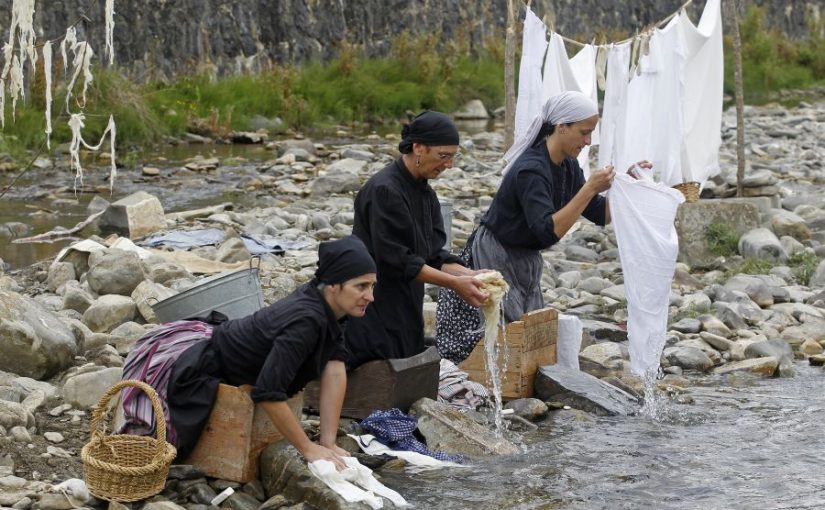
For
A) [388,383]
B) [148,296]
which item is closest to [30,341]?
[148,296]

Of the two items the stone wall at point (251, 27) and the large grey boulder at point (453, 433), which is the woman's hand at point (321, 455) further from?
the stone wall at point (251, 27)

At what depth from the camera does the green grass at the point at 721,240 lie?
999 cm

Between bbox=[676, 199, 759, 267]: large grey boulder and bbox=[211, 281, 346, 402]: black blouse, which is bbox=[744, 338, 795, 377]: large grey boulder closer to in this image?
bbox=[676, 199, 759, 267]: large grey boulder

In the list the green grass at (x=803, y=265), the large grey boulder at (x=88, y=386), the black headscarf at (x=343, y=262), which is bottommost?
the green grass at (x=803, y=265)

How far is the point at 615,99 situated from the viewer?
35.0 ft

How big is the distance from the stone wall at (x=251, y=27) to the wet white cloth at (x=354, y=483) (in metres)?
14.0

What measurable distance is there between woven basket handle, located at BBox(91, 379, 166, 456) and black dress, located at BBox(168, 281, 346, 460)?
22 cm

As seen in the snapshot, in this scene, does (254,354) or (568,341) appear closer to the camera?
(254,354)

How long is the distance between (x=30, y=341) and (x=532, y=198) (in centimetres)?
247

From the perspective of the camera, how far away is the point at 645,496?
4582mm

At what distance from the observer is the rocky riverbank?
14.8 feet

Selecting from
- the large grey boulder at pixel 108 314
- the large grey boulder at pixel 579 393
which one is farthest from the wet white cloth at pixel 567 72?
the large grey boulder at pixel 108 314

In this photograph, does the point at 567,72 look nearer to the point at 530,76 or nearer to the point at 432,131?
the point at 530,76

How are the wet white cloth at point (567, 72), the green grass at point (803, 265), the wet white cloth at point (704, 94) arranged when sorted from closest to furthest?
the green grass at point (803, 265) < the wet white cloth at point (567, 72) < the wet white cloth at point (704, 94)
